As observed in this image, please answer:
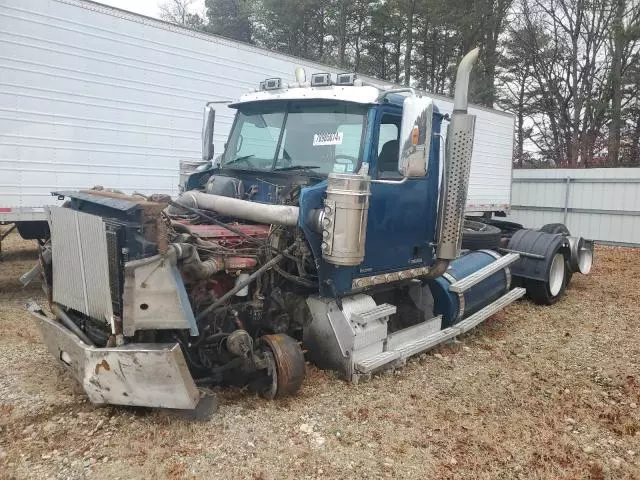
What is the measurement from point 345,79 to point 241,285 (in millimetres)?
2004

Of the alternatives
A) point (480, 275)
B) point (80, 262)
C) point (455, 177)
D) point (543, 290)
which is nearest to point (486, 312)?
point (480, 275)

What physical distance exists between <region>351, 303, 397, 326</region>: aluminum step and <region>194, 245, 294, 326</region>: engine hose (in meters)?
0.77

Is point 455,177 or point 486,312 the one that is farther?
point 486,312

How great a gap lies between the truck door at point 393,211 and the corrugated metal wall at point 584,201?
11686 mm

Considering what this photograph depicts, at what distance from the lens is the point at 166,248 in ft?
11.5

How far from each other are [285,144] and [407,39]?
82.7 feet

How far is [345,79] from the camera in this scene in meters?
4.79

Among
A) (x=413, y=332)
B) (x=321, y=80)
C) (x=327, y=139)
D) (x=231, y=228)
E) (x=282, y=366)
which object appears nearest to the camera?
(x=282, y=366)

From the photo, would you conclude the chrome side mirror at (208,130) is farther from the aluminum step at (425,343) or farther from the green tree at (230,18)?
the green tree at (230,18)

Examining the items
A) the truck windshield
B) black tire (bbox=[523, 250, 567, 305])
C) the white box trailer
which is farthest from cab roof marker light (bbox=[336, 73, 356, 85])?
black tire (bbox=[523, 250, 567, 305])

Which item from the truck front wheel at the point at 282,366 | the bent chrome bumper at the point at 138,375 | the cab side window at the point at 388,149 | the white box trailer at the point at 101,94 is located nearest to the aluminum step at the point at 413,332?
the truck front wheel at the point at 282,366

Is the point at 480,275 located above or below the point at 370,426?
above

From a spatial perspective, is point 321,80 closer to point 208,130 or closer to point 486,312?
point 208,130

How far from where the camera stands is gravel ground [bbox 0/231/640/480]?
3309 mm
